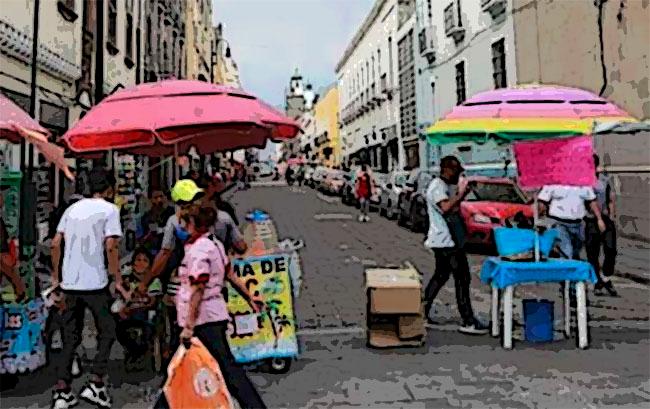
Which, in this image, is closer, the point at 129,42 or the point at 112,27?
the point at 112,27

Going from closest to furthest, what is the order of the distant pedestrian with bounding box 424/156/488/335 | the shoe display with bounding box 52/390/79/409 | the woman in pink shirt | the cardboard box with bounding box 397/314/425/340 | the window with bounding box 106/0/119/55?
the woman in pink shirt < the shoe display with bounding box 52/390/79/409 < the cardboard box with bounding box 397/314/425/340 < the distant pedestrian with bounding box 424/156/488/335 < the window with bounding box 106/0/119/55

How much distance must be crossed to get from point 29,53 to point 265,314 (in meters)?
8.18

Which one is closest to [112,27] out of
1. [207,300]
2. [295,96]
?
[207,300]

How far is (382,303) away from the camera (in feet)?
22.0

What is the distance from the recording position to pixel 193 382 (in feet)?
14.0

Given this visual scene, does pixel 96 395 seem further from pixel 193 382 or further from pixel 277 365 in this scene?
pixel 277 365

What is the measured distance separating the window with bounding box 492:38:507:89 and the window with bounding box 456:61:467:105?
106 inches

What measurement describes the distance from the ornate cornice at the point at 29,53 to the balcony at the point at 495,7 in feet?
38.5

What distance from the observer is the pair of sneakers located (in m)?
5.19

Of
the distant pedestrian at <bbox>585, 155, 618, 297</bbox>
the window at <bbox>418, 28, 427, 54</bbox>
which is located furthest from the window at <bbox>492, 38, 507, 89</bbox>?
the distant pedestrian at <bbox>585, 155, 618, 297</bbox>

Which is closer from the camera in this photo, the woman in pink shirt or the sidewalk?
the woman in pink shirt

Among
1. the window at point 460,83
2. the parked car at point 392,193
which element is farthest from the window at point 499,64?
the parked car at point 392,193

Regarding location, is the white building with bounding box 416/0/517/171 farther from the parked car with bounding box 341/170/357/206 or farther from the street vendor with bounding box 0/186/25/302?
the street vendor with bounding box 0/186/25/302

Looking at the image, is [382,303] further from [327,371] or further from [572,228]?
[572,228]
